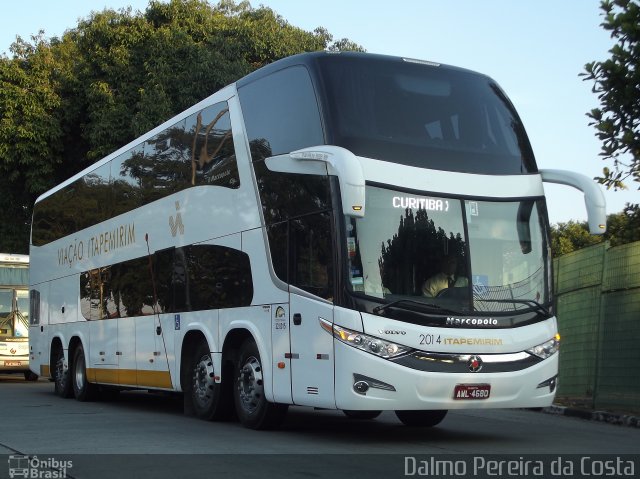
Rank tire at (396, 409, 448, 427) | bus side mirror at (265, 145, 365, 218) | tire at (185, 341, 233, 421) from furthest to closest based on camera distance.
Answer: tire at (185, 341, 233, 421) < tire at (396, 409, 448, 427) < bus side mirror at (265, 145, 365, 218)

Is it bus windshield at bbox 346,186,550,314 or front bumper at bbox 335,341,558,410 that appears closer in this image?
front bumper at bbox 335,341,558,410

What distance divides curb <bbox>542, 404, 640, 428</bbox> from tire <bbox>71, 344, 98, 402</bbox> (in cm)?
842

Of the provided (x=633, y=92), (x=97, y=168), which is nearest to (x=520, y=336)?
(x=633, y=92)

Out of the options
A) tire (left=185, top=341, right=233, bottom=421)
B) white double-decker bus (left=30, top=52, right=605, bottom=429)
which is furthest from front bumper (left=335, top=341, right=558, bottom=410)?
tire (left=185, top=341, right=233, bottom=421)

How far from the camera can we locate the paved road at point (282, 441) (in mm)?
8961

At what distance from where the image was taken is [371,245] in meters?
10.5

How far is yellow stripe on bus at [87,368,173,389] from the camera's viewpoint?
1509cm

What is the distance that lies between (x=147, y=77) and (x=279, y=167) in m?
21.7

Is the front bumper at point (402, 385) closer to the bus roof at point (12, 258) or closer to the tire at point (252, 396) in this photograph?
the tire at point (252, 396)

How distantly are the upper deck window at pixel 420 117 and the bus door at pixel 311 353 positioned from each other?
176 cm

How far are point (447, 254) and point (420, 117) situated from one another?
1571 millimetres

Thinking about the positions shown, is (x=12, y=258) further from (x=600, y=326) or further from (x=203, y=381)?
(x=600, y=326)

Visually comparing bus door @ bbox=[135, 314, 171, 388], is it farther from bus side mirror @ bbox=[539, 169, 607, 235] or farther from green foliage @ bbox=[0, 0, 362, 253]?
green foliage @ bbox=[0, 0, 362, 253]

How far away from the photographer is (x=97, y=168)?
1889cm
